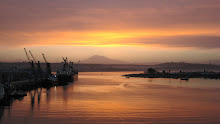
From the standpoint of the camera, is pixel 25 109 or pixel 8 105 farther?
pixel 8 105

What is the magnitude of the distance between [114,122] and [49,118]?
5.84 m

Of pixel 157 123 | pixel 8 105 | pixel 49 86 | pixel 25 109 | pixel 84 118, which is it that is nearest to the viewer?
pixel 157 123

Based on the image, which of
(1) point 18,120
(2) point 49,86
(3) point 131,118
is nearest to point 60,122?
(1) point 18,120

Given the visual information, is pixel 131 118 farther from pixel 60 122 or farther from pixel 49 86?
pixel 49 86

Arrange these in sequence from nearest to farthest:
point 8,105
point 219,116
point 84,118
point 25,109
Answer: point 84,118 < point 219,116 < point 25,109 < point 8,105

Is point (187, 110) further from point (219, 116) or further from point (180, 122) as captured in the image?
point (180, 122)

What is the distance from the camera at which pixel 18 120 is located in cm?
2348

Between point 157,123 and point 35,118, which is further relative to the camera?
point 35,118

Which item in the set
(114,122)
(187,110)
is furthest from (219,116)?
(114,122)

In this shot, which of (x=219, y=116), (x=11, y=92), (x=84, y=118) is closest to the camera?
(x=84, y=118)

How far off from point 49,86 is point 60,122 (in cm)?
4373

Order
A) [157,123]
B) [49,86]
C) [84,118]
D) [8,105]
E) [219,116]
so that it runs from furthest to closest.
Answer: [49,86] < [8,105] < [219,116] < [84,118] < [157,123]

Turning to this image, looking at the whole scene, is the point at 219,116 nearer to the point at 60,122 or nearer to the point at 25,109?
the point at 60,122

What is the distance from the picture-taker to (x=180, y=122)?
2255cm
